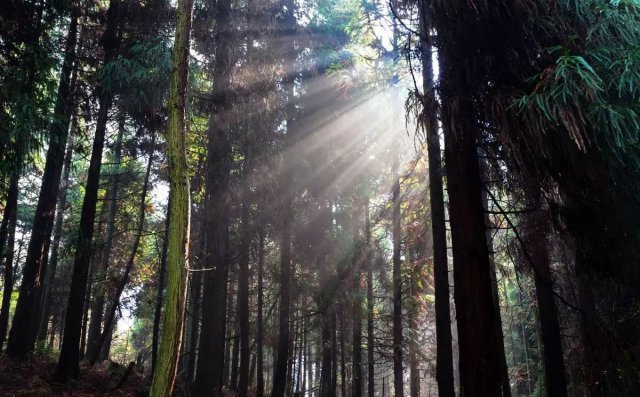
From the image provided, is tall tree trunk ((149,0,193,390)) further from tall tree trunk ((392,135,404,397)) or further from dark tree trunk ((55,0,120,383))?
tall tree trunk ((392,135,404,397))

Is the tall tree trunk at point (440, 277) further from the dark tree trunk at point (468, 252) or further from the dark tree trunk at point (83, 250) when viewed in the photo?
the dark tree trunk at point (83, 250)

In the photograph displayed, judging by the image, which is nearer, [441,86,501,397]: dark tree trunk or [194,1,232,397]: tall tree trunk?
[441,86,501,397]: dark tree trunk

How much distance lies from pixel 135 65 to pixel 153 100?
0.90m

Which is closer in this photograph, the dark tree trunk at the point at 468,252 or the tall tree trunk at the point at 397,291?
the dark tree trunk at the point at 468,252

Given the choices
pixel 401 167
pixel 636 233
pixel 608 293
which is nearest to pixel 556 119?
pixel 636 233

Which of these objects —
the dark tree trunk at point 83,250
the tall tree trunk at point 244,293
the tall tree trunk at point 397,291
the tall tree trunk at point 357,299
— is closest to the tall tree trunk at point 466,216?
the dark tree trunk at point 83,250

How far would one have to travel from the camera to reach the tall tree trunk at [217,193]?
11055 mm

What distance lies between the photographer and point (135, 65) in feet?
34.0

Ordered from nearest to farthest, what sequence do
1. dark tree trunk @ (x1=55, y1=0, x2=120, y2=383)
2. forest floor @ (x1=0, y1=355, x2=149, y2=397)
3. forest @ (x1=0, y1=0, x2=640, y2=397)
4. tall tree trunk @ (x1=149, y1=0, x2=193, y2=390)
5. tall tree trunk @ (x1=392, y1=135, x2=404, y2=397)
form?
forest @ (x1=0, y1=0, x2=640, y2=397), tall tree trunk @ (x1=149, y1=0, x2=193, y2=390), forest floor @ (x1=0, y1=355, x2=149, y2=397), dark tree trunk @ (x1=55, y1=0, x2=120, y2=383), tall tree trunk @ (x1=392, y1=135, x2=404, y2=397)

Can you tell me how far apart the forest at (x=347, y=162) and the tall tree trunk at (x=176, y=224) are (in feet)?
0.09

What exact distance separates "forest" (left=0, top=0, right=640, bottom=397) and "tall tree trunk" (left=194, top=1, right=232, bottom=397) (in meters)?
0.06

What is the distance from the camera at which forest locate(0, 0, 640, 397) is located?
4.84 meters

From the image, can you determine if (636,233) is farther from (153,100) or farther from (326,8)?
(326,8)

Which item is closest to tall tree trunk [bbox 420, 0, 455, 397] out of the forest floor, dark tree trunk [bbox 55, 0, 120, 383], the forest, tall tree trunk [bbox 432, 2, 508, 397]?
the forest
